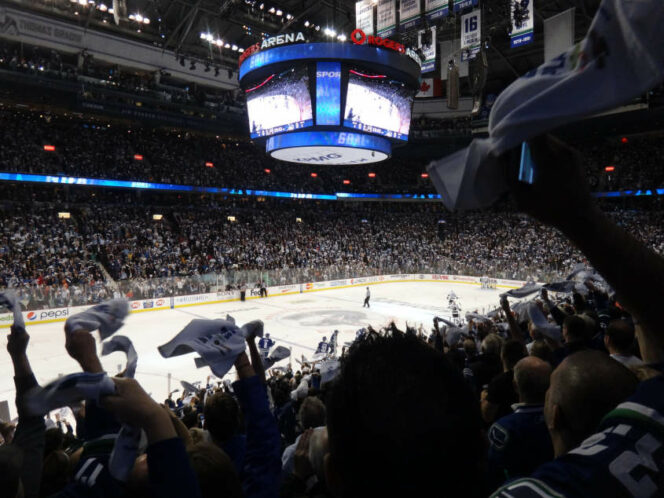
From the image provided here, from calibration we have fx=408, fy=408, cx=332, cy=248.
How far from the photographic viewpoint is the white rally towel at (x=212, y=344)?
8.36ft

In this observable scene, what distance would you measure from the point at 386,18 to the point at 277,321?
14.6 meters

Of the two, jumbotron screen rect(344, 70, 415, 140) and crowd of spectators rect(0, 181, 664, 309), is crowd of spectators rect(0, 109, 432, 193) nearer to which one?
crowd of spectators rect(0, 181, 664, 309)

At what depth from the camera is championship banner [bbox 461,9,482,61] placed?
51.8 feet

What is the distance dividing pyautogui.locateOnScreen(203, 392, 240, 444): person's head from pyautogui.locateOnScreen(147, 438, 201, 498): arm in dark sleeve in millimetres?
1502

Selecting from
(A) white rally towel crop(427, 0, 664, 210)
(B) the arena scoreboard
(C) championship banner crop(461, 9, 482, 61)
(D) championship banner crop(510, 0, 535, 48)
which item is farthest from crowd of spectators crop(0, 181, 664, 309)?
(A) white rally towel crop(427, 0, 664, 210)

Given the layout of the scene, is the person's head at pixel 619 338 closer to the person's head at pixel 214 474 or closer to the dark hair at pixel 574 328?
the dark hair at pixel 574 328

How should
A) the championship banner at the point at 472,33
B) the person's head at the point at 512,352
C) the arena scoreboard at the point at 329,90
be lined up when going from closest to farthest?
the person's head at the point at 512,352, the championship banner at the point at 472,33, the arena scoreboard at the point at 329,90

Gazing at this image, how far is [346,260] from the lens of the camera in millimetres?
38938

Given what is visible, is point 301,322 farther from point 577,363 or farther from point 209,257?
point 577,363

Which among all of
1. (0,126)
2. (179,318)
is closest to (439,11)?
(179,318)

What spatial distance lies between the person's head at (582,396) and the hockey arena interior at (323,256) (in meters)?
0.01

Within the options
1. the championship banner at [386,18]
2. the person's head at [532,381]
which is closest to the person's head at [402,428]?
the person's head at [532,381]

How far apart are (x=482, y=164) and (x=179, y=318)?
22298 mm

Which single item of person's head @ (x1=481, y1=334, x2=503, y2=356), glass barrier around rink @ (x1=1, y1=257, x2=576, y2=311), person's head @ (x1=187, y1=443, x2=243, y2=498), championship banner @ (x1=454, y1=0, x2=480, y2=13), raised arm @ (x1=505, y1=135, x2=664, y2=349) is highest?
championship banner @ (x1=454, y1=0, x2=480, y2=13)
